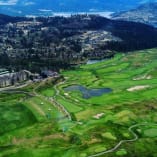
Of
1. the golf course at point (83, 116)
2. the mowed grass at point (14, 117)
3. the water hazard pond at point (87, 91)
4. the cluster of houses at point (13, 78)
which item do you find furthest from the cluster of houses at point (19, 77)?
the mowed grass at point (14, 117)

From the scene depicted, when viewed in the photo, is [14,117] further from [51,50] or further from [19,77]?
[51,50]

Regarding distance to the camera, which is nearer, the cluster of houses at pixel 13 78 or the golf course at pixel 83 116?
the golf course at pixel 83 116

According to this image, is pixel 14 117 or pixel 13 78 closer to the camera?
pixel 14 117

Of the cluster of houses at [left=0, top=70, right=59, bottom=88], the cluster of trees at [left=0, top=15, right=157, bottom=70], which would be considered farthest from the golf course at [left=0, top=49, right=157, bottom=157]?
the cluster of trees at [left=0, top=15, right=157, bottom=70]

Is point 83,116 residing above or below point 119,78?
below

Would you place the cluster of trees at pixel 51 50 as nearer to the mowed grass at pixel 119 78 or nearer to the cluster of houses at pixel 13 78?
the mowed grass at pixel 119 78

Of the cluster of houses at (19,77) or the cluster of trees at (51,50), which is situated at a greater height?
the cluster of trees at (51,50)

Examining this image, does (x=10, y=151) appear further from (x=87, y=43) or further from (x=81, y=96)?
(x=87, y=43)

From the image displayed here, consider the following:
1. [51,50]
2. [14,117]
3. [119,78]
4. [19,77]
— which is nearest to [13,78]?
[19,77]

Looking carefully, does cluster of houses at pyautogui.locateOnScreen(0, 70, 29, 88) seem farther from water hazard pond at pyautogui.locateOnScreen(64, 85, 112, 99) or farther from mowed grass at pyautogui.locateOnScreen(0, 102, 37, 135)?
mowed grass at pyautogui.locateOnScreen(0, 102, 37, 135)
